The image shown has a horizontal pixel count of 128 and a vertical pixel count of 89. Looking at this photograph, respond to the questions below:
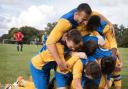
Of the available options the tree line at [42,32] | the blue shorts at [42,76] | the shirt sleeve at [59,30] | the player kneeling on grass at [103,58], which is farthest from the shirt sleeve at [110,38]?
the tree line at [42,32]

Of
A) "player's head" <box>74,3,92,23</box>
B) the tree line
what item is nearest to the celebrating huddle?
"player's head" <box>74,3,92,23</box>

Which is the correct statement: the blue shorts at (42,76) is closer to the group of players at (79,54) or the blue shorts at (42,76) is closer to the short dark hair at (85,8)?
the group of players at (79,54)

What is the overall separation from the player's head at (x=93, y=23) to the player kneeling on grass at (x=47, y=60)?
229mm

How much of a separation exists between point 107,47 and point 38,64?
3.91 feet

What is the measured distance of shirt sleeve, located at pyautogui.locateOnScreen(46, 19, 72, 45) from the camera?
7211 mm

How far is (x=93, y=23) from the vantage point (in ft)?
23.8

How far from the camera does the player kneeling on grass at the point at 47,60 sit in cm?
716

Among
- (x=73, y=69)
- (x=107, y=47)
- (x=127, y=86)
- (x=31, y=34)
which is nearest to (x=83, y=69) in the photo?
(x=73, y=69)

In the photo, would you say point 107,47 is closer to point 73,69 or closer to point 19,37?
point 73,69

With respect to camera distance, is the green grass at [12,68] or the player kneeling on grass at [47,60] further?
the green grass at [12,68]

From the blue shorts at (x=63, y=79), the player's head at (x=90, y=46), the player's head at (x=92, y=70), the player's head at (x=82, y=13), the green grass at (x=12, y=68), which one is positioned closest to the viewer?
the player's head at (x=82, y=13)

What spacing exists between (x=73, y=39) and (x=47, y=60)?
2.31 feet

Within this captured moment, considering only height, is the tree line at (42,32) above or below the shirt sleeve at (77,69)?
above

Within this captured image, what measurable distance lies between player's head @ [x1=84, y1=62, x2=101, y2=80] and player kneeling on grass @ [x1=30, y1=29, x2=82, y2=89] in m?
0.37
